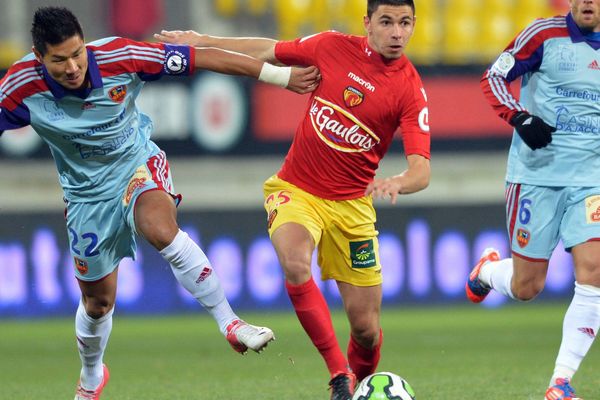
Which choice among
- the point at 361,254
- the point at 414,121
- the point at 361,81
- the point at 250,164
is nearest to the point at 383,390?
the point at 361,254

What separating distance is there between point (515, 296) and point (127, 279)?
6.95 m

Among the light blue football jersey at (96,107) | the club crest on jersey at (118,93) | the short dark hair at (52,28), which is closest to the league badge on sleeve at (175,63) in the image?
the light blue football jersey at (96,107)

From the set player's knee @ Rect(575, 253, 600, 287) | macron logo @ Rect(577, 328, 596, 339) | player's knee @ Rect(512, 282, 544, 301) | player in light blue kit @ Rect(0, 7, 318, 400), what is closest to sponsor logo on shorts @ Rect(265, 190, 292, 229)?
player in light blue kit @ Rect(0, 7, 318, 400)

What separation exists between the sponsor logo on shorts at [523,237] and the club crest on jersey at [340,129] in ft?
3.35

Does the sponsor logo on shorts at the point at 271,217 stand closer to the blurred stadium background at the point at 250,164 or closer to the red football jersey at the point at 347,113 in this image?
the red football jersey at the point at 347,113

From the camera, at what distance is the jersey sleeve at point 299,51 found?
7098 mm

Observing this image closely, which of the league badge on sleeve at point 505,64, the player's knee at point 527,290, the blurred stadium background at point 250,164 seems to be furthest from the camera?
the blurred stadium background at point 250,164

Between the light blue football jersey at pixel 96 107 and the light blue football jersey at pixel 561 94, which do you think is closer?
the light blue football jersey at pixel 96 107

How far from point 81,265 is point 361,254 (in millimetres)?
1621

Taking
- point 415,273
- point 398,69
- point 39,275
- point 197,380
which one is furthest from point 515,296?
point 39,275

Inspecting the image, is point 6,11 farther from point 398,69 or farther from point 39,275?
point 398,69

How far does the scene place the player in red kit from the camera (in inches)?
269

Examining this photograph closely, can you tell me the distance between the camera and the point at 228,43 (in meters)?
7.11

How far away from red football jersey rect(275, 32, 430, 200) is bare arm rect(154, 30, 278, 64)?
71 millimetres
